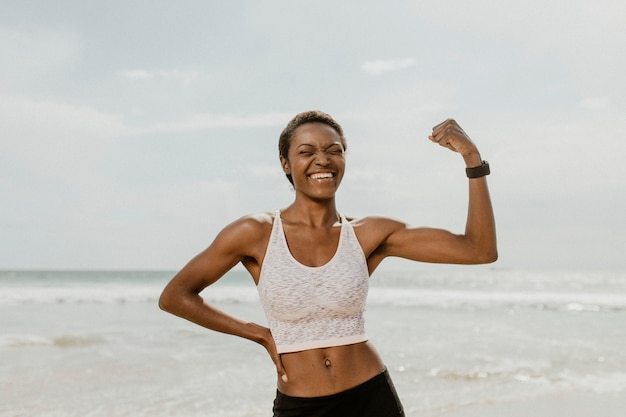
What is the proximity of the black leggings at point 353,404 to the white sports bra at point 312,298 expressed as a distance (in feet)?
0.65

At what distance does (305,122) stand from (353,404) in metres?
1.20

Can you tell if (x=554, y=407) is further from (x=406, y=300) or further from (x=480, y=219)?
(x=406, y=300)

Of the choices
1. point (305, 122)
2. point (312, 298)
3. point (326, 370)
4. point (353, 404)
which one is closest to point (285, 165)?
point (305, 122)

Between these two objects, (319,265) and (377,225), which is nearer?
(319,265)

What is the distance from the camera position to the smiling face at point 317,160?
2.86m

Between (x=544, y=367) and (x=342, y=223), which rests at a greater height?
(x=342, y=223)

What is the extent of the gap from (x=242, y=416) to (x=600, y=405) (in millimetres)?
3770

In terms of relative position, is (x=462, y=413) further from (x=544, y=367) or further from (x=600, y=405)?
(x=544, y=367)

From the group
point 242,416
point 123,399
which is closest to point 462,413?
point 242,416

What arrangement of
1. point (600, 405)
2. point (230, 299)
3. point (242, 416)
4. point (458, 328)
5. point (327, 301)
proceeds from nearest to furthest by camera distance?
point (327, 301) < point (242, 416) < point (600, 405) < point (458, 328) < point (230, 299)

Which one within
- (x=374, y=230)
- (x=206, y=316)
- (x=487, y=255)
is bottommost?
(x=206, y=316)

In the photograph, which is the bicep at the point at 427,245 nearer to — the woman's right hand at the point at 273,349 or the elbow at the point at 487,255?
the elbow at the point at 487,255

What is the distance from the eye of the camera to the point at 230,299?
28344 millimetres

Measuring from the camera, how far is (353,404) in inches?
108
